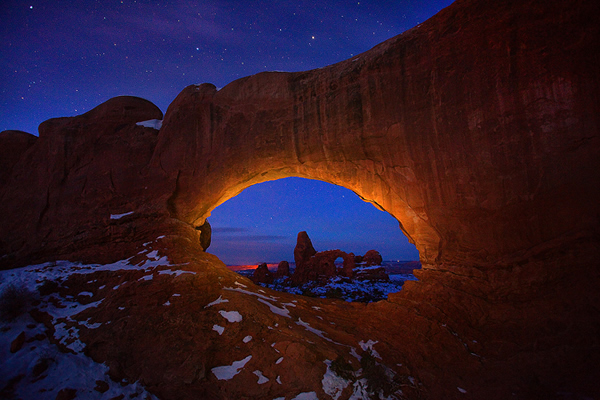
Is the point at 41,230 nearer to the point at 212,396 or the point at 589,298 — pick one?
the point at 212,396

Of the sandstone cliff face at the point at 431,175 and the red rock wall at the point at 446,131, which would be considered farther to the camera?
the red rock wall at the point at 446,131

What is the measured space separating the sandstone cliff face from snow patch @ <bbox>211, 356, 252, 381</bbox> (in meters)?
0.43

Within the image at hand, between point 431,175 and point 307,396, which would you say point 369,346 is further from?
point 431,175

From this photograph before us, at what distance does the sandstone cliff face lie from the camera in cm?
657

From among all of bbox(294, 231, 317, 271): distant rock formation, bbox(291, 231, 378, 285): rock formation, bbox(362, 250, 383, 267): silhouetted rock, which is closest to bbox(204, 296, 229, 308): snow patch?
bbox(291, 231, 378, 285): rock formation

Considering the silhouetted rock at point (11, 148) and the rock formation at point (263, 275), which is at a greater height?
the silhouetted rock at point (11, 148)

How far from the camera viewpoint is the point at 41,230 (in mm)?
10805

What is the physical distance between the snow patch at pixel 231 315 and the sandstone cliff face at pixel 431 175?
1.92 ft

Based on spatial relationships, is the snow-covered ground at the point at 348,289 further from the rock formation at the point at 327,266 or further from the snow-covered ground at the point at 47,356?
the snow-covered ground at the point at 47,356

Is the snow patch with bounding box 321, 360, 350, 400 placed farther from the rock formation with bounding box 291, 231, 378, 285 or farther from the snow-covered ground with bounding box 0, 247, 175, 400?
the rock formation with bounding box 291, 231, 378, 285

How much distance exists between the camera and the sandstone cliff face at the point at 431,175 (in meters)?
6.57

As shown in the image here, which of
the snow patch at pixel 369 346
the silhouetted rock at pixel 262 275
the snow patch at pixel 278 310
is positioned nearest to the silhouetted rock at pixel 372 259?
the silhouetted rock at pixel 262 275

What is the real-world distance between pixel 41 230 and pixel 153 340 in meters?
8.42

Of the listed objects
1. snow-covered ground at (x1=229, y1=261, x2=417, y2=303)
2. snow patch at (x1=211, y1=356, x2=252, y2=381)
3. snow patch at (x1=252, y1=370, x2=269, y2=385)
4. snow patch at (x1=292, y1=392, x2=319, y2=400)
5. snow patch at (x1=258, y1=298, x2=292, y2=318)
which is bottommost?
snow-covered ground at (x1=229, y1=261, x2=417, y2=303)
